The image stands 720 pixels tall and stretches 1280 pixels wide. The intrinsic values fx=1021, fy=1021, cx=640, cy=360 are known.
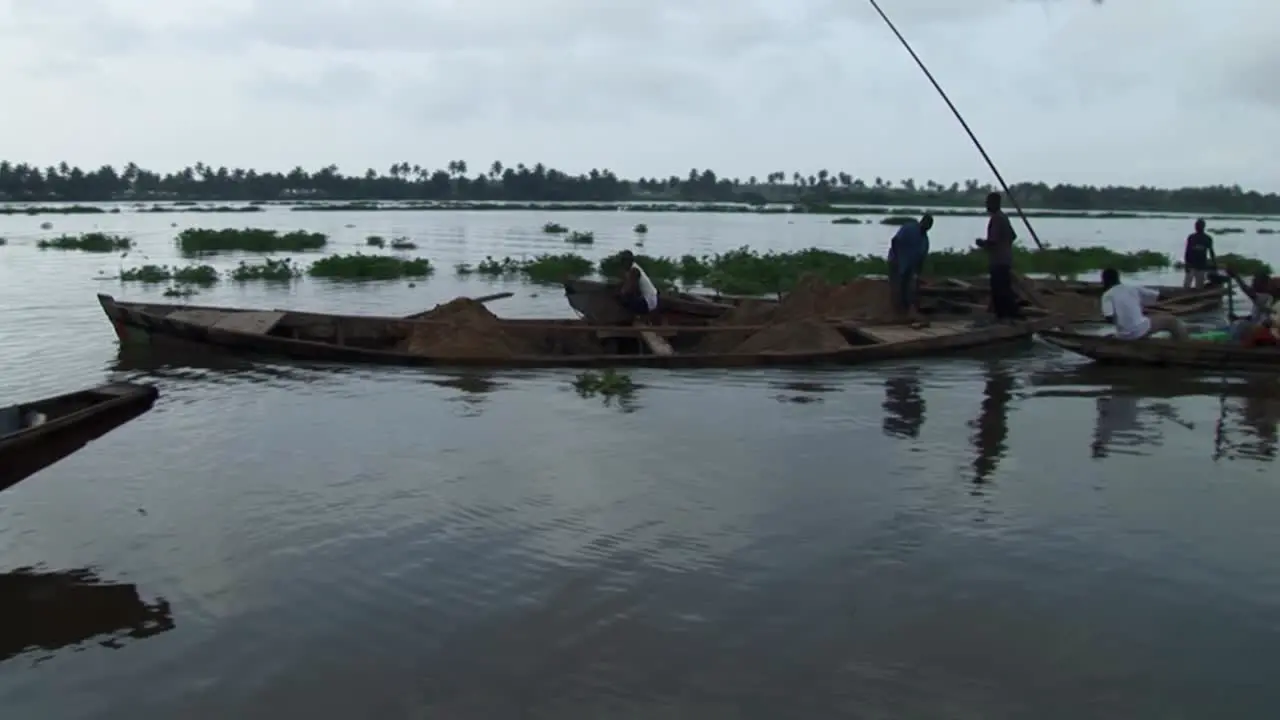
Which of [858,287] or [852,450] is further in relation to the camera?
[858,287]

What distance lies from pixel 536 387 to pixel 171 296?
472 inches

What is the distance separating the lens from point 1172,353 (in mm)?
10117

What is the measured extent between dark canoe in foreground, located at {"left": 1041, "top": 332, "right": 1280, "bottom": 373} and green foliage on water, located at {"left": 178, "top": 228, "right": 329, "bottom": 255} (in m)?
27.8

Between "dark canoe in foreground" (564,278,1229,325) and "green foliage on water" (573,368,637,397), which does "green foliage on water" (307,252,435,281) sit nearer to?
"dark canoe in foreground" (564,278,1229,325)

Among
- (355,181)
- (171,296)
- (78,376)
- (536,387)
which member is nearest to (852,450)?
(536,387)

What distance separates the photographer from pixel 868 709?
3.76 m

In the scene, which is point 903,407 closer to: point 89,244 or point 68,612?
point 68,612

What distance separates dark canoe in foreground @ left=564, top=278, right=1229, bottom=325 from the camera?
12742 mm

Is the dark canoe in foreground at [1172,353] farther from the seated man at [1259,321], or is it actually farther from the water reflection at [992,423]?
the water reflection at [992,423]

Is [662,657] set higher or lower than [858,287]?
lower

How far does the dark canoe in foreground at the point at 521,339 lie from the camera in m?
10.4

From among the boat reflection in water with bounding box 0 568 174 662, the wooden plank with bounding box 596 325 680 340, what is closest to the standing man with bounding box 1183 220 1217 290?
the wooden plank with bounding box 596 325 680 340

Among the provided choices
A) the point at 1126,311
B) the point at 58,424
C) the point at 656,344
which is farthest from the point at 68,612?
the point at 1126,311

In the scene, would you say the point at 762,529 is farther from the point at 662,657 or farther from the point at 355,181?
the point at 355,181
